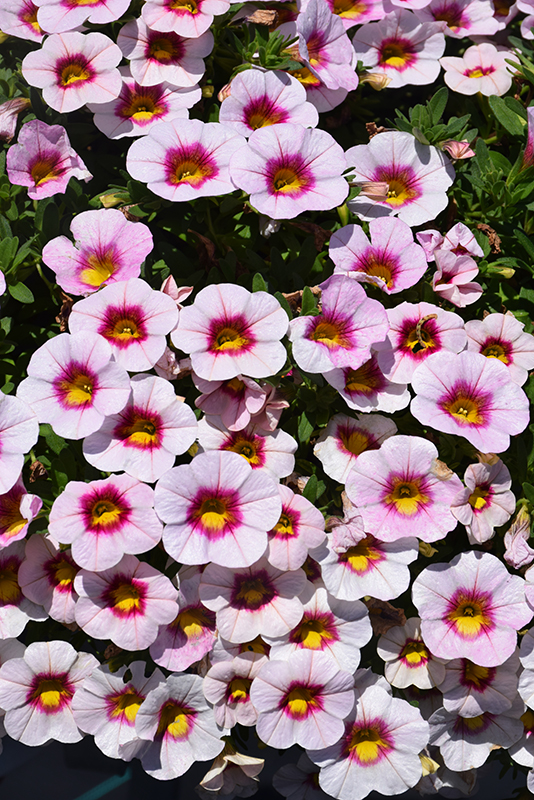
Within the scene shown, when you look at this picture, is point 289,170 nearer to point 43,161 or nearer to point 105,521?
point 43,161

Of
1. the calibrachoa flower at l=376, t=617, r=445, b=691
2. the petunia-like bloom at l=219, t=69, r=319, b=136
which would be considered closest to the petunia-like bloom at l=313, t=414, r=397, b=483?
the calibrachoa flower at l=376, t=617, r=445, b=691

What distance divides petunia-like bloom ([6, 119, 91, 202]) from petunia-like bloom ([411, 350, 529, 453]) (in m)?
0.89

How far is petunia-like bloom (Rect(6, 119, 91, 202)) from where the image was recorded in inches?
62.2

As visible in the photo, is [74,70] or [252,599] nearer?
[252,599]

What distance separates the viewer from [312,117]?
5.20 ft

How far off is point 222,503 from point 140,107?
0.96 metres

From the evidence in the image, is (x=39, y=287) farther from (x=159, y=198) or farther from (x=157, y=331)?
(x=157, y=331)

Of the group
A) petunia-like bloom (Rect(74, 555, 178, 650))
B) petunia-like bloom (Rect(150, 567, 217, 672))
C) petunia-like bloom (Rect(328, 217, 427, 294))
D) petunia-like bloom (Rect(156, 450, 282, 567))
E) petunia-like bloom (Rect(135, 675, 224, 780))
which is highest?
petunia-like bloom (Rect(328, 217, 427, 294))

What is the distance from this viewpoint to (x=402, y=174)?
66.6 inches

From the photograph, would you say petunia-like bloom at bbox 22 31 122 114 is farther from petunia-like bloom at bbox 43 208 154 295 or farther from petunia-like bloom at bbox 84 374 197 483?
petunia-like bloom at bbox 84 374 197 483

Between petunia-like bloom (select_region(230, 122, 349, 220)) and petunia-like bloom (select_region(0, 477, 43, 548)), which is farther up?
petunia-like bloom (select_region(230, 122, 349, 220))

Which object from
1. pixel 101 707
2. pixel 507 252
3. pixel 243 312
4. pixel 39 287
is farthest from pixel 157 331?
pixel 507 252

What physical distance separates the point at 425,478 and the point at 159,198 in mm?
838

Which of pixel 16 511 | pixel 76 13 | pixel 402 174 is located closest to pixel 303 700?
pixel 16 511
